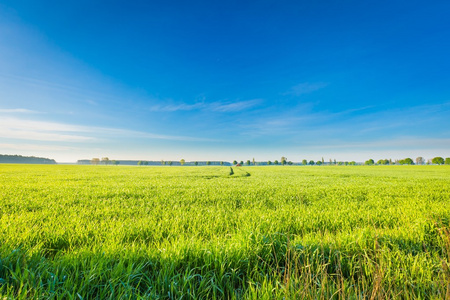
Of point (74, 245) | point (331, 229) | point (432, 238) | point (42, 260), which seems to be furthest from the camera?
point (331, 229)

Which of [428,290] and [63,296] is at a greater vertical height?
[63,296]

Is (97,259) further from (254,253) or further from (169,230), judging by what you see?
(254,253)

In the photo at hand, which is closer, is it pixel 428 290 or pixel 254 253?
pixel 428 290

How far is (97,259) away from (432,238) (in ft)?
21.6

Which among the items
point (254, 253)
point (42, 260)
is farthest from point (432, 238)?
point (42, 260)

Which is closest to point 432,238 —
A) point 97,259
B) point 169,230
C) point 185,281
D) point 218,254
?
point 218,254

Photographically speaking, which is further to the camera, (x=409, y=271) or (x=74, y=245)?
(x=74, y=245)

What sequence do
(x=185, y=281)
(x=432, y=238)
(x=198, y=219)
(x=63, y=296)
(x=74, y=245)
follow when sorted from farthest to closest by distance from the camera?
1. (x=198, y=219)
2. (x=432, y=238)
3. (x=74, y=245)
4. (x=185, y=281)
5. (x=63, y=296)

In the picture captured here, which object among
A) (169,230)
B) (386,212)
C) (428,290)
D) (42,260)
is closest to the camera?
(428,290)

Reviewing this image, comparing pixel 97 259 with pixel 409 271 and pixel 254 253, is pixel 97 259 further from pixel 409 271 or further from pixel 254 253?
pixel 409 271

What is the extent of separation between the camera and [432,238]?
402cm

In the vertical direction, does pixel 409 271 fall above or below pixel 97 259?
below

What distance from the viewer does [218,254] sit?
2.80 meters

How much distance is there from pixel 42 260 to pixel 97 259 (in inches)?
29.6
